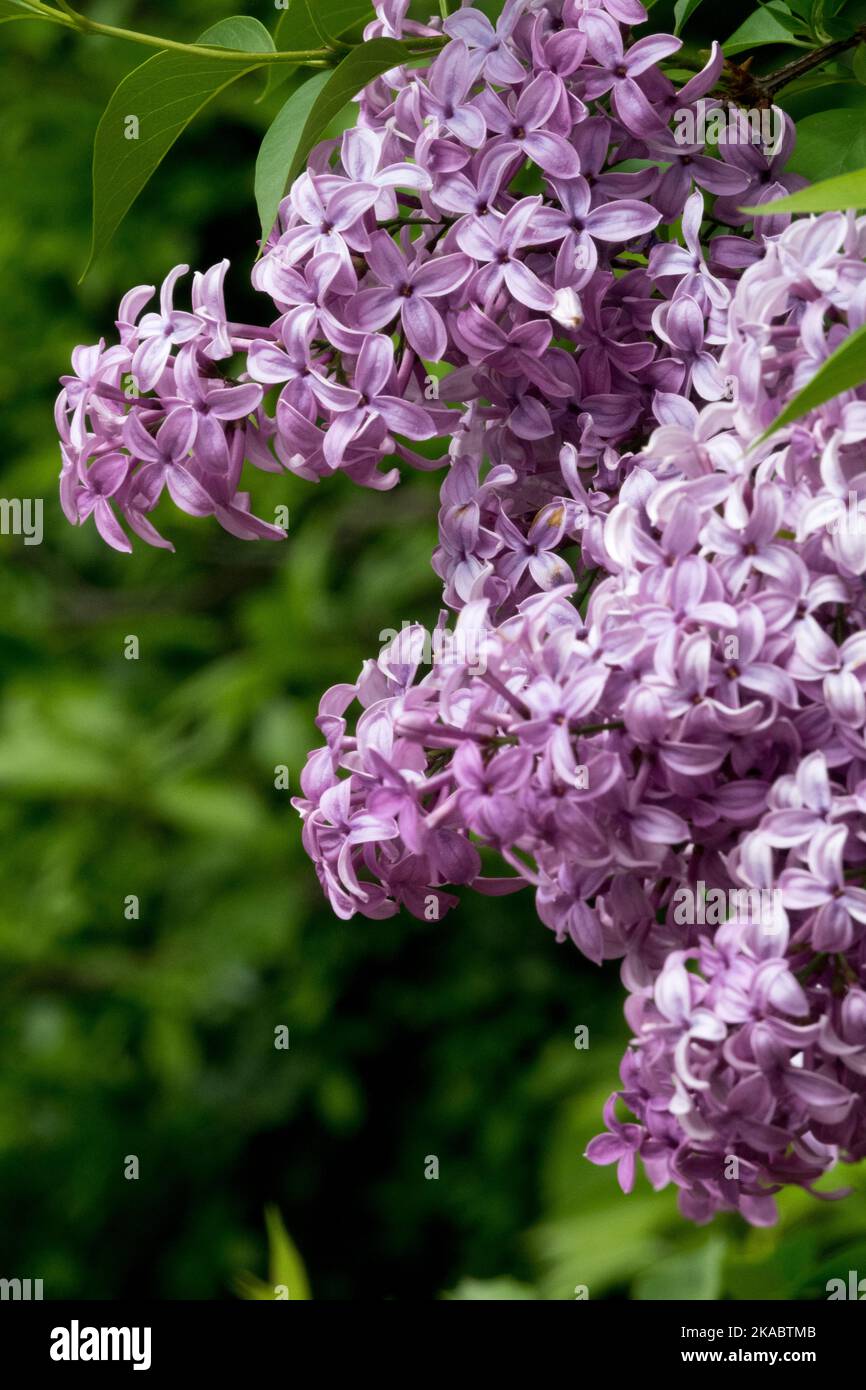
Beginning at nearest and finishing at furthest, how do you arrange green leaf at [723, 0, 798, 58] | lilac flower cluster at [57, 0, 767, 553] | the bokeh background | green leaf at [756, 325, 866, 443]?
1. green leaf at [756, 325, 866, 443]
2. lilac flower cluster at [57, 0, 767, 553]
3. green leaf at [723, 0, 798, 58]
4. the bokeh background

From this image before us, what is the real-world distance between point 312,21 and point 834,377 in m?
0.31

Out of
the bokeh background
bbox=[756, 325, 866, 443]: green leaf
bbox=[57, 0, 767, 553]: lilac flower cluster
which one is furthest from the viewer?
the bokeh background

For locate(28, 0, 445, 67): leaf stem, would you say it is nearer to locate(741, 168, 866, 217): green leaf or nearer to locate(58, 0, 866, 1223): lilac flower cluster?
locate(58, 0, 866, 1223): lilac flower cluster

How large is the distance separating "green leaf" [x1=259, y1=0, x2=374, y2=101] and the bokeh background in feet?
4.09

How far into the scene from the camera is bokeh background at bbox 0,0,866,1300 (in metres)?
1.99

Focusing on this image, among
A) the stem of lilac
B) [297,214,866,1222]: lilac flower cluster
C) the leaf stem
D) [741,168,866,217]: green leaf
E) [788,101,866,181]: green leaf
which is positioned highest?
the leaf stem

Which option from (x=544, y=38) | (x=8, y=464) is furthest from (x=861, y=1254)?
(x=8, y=464)

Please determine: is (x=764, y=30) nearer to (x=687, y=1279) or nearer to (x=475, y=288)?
(x=475, y=288)

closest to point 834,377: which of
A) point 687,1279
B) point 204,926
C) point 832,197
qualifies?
point 832,197

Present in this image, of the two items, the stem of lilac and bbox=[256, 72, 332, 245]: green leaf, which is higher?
bbox=[256, 72, 332, 245]: green leaf

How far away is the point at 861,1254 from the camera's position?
85 centimetres

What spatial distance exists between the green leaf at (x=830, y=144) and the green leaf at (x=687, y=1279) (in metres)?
0.55

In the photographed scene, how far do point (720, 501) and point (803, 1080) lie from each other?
179 millimetres

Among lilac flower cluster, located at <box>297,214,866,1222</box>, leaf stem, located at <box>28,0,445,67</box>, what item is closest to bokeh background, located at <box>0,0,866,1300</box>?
leaf stem, located at <box>28,0,445,67</box>
